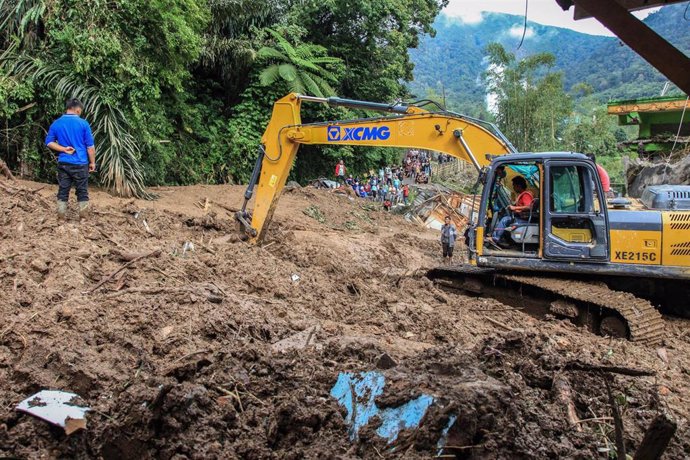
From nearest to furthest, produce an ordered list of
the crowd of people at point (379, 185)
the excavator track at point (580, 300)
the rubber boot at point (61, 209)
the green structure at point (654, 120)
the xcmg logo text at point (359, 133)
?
the excavator track at point (580, 300) → the rubber boot at point (61, 209) → the xcmg logo text at point (359, 133) → the green structure at point (654, 120) → the crowd of people at point (379, 185)

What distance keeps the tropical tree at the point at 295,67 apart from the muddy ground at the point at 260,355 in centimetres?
887

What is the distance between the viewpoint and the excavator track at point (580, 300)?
6.82 meters

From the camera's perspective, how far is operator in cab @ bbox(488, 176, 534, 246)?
24.9 feet

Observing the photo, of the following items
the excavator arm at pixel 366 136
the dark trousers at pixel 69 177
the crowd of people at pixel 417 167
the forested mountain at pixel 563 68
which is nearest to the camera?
the dark trousers at pixel 69 177

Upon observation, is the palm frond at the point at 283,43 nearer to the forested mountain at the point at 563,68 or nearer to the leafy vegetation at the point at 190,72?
the leafy vegetation at the point at 190,72

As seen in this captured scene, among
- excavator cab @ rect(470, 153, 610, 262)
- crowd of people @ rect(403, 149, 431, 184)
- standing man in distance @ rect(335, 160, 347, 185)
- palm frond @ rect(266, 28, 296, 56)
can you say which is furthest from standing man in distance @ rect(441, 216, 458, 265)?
crowd of people @ rect(403, 149, 431, 184)

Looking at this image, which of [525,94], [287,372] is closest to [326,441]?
[287,372]

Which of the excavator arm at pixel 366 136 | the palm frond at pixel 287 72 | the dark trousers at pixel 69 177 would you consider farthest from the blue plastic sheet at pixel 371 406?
the palm frond at pixel 287 72

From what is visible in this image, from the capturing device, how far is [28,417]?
11.3 ft

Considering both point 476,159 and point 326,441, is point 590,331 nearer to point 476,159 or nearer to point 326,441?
point 476,159

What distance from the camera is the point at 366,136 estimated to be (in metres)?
8.78

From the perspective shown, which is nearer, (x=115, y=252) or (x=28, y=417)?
(x=28, y=417)

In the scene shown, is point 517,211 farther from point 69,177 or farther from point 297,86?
point 297,86

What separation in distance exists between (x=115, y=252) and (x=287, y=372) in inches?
137
